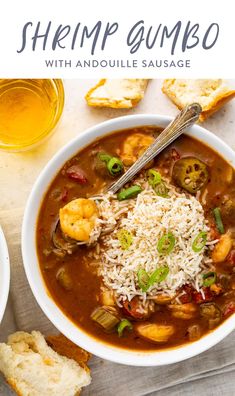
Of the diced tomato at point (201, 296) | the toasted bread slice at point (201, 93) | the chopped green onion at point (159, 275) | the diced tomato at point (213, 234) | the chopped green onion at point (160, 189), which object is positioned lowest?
the diced tomato at point (201, 296)

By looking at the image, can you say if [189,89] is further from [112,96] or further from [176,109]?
[112,96]

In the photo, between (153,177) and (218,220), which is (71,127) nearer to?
(153,177)

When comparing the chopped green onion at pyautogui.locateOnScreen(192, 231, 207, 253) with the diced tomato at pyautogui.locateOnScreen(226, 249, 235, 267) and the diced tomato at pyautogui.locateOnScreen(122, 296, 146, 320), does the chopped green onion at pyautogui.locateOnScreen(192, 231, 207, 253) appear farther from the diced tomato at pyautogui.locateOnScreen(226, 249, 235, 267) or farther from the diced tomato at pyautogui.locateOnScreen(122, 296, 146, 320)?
the diced tomato at pyautogui.locateOnScreen(122, 296, 146, 320)

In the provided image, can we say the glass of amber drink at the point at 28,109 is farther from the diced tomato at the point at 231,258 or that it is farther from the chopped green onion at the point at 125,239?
the diced tomato at the point at 231,258

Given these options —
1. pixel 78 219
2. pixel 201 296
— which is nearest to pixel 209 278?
pixel 201 296

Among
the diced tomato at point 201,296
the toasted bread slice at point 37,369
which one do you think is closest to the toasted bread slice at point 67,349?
the toasted bread slice at point 37,369

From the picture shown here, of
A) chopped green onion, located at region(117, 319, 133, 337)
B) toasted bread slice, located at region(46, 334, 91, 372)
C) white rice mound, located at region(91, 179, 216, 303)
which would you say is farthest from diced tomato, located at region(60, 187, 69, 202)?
toasted bread slice, located at region(46, 334, 91, 372)
